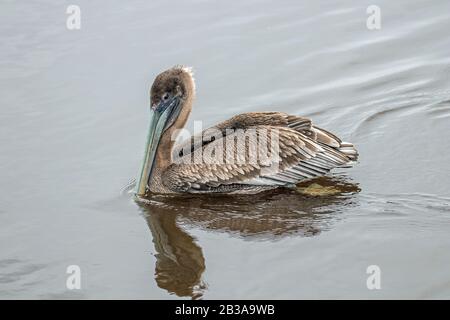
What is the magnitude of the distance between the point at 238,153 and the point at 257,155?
179mm

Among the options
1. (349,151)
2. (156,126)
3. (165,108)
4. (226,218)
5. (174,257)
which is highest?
(165,108)

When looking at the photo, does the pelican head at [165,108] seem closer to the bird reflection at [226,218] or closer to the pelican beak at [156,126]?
the pelican beak at [156,126]

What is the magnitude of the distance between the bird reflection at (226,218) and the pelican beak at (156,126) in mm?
306

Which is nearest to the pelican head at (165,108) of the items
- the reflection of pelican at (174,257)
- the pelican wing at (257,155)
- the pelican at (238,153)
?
the pelican at (238,153)

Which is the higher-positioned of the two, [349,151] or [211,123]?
[211,123]

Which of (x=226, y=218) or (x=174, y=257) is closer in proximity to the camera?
(x=174, y=257)

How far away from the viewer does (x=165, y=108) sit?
784cm

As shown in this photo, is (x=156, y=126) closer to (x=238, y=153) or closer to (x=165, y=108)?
(x=165, y=108)

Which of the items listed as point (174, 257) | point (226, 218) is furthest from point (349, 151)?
point (174, 257)

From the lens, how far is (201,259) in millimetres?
6488

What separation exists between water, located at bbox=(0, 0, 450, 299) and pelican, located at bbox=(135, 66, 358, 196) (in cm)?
16

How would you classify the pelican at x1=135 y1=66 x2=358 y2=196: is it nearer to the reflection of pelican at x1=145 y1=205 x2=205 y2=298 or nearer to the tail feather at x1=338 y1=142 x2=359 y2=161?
the tail feather at x1=338 y1=142 x2=359 y2=161

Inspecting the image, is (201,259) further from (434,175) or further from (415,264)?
(434,175)

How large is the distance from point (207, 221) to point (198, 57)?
3.59 m
